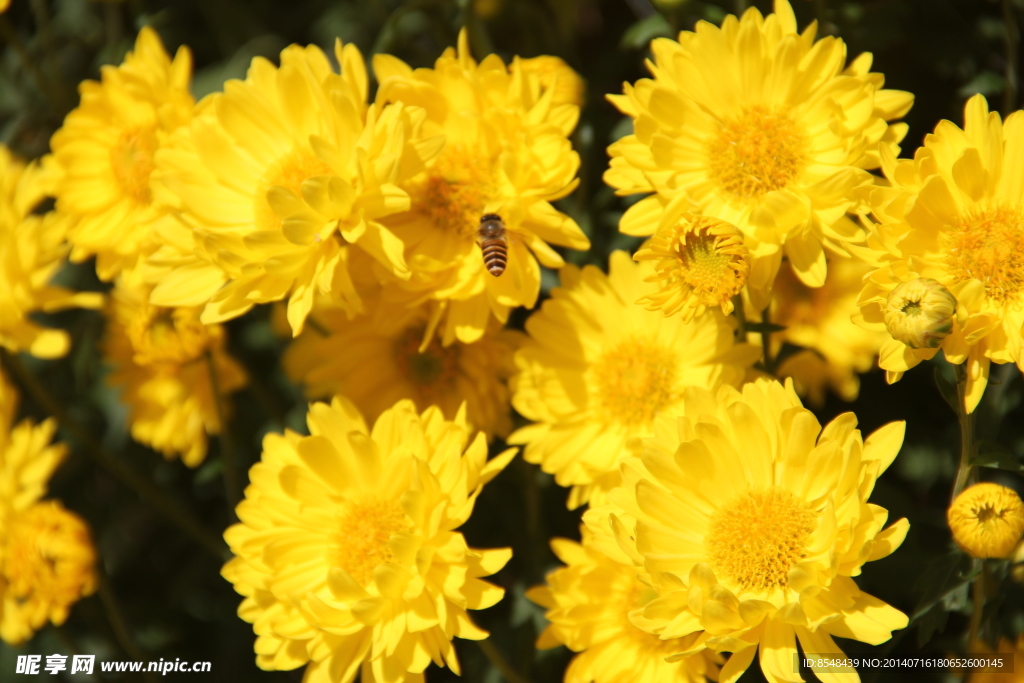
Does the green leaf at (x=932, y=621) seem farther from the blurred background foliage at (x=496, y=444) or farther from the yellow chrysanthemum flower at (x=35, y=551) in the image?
the yellow chrysanthemum flower at (x=35, y=551)

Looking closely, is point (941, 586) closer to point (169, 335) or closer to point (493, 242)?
point (493, 242)

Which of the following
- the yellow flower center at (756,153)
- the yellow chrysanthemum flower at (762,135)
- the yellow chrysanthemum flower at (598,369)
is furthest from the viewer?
the yellow chrysanthemum flower at (598,369)

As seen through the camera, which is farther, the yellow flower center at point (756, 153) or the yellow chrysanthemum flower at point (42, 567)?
the yellow chrysanthemum flower at point (42, 567)

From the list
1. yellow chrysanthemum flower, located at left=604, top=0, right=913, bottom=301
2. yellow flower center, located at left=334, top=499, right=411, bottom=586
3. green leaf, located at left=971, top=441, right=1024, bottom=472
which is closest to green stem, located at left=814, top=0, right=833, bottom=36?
yellow chrysanthemum flower, located at left=604, top=0, right=913, bottom=301

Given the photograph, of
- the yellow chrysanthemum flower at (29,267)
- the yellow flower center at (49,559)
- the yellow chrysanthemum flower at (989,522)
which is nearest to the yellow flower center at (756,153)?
the yellow chrysanthemum flower at (989,522)

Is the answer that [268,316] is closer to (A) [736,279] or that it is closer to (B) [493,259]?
(B) [493,259]

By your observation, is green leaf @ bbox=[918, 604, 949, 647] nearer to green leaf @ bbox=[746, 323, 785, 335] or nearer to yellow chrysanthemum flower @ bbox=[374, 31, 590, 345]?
green leaf @ bbox=[746, 323, 785, 335]

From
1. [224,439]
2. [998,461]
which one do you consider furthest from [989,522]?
[224,439]
